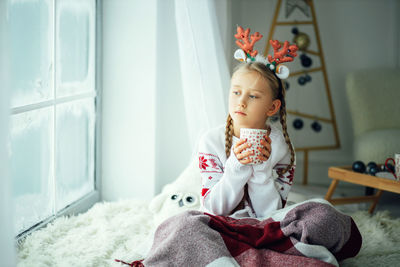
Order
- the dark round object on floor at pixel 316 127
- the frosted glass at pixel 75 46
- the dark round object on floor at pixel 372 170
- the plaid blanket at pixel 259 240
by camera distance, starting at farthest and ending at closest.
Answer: the dark round object on floor at pixel 316 127 < the dark round object on floor at pixel 372 170 < the frosted glass at pixel 75 46 < the plaid blanket at pixel 259 240

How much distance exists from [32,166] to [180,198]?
0.65 metres

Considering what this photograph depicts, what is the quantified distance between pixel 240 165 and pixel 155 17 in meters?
1.11

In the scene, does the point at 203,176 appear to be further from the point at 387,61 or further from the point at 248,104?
the point at 387,61

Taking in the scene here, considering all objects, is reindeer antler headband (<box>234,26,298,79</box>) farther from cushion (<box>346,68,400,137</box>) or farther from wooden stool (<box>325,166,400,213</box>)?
cushion (<box>346,68,400,137</box>)

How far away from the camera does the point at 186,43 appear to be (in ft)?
6.71

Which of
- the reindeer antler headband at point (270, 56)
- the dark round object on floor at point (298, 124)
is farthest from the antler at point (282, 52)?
the dark round object on floor at point (298, 124)

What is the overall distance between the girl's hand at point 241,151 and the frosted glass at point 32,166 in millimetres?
802

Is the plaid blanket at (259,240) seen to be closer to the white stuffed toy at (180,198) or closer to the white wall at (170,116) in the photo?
the white stuffed toy at (180,198)

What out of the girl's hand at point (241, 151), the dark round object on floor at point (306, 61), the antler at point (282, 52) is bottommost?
the girl's hand at point (241, 151)

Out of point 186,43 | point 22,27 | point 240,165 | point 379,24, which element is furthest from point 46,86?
point 379,24

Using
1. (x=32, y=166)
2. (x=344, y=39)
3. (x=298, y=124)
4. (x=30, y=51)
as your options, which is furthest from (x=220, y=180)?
(x=344, y=39)

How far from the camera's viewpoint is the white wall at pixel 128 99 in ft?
7.79

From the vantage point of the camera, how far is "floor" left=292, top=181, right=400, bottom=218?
2752 millimetres

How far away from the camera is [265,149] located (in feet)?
5.20
